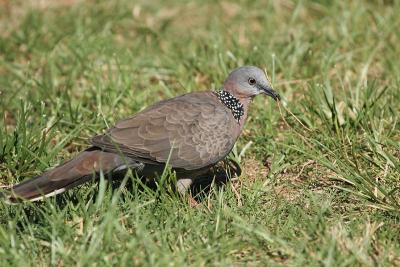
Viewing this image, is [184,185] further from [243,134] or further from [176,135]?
[243,134]

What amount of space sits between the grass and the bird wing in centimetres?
23

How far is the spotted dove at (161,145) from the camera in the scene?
433cm

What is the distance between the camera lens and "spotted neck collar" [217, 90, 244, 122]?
489cm

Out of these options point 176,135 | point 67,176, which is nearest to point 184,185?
point 176,135

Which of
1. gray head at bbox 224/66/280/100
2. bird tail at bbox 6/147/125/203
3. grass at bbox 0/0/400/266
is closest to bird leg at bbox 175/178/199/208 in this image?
grass at bbox 0/0/400/266

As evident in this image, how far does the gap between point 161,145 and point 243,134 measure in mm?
1162

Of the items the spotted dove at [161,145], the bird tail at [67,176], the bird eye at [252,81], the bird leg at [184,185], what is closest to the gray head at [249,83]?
the bird eye at [252,81]

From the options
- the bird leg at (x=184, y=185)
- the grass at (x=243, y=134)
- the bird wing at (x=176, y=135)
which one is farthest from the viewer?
the bird leg at (x=184, y=185)

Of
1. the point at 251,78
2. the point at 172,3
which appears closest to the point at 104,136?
the point at 251,78

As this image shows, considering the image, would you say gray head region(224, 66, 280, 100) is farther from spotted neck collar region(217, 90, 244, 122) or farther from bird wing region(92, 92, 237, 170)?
bird wing region(92, 92, 237, 170)

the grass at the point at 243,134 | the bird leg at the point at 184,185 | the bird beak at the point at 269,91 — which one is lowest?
the bird leg at the point at 184,185

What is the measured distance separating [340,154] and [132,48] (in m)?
2.72

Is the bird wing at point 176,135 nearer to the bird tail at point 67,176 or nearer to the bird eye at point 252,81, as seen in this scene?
the bird tail at point 67,176

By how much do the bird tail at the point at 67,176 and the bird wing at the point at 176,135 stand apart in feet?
0.26
